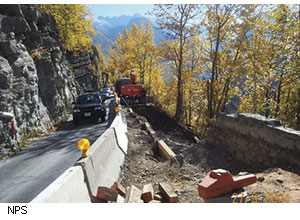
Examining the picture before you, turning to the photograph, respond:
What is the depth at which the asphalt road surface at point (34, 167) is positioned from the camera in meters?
4.81

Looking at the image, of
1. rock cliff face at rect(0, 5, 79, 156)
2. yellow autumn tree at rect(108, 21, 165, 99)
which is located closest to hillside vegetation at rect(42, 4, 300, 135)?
rock cliff face at rect(0, 5, 79, 156)

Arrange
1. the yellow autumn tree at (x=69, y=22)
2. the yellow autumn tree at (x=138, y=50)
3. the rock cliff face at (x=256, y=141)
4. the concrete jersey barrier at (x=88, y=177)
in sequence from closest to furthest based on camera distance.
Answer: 1. the concrete jersey barrier at (x=88, y=177)
2. the rock cliff face at (x=256, y=141)
3. the yellow autumn tree at (x=69, y=22)
4. the yellow autumn tree at (x=138, y=50)

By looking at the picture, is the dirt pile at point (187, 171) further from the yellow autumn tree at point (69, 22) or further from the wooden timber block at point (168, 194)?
the yellow autumn tree at point (69, 22)

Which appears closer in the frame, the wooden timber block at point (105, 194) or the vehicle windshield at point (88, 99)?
the wooden timber block at point (105, 194)

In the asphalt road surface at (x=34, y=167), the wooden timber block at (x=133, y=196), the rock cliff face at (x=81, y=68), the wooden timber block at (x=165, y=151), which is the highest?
the rock cliff face at (x=81, y=68)

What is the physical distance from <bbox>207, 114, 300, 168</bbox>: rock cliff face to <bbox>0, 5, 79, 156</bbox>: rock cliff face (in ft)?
24.6

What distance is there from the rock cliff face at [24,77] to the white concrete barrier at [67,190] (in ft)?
20.3

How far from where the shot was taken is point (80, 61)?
32.8 m

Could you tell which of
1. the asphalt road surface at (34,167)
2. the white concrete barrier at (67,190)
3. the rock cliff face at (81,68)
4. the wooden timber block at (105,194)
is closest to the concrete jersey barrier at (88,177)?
the white concrete barrier at (67,190)

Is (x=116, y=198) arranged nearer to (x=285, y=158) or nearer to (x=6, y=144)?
(x=285, y=158)

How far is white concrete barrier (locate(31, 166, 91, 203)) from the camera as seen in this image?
231 centimetres

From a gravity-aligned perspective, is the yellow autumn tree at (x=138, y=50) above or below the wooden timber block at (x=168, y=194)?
above

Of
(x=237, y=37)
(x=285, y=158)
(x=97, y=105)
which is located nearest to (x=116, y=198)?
(x=285, y=158)

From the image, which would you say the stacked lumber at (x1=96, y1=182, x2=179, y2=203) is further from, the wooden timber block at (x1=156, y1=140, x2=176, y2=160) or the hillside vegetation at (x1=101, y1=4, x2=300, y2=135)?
the hillside vegetation at (x1=101, y1=4, x2=300, y2=135)
